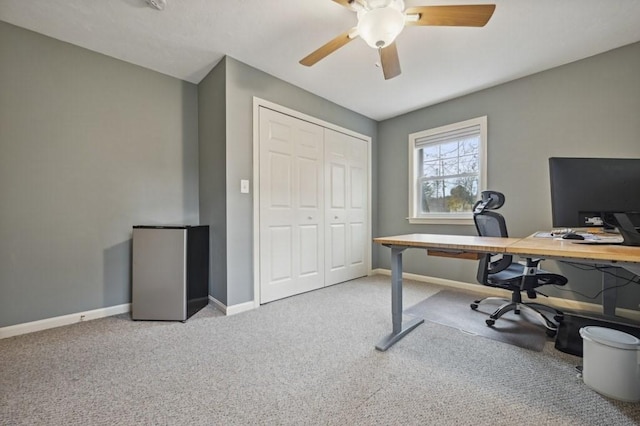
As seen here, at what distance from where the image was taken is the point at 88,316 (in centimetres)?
239

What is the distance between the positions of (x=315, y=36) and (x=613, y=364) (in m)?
2.95

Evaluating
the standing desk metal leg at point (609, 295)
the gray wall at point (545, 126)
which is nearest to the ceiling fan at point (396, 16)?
the gray wall at point (545, 126)

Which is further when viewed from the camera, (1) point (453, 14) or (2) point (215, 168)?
(2) point (215, 168)

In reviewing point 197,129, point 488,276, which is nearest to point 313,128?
point 197,129

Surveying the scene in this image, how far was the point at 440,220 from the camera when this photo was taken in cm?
360

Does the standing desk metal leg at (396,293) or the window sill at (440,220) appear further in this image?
the window sill at (440,220)

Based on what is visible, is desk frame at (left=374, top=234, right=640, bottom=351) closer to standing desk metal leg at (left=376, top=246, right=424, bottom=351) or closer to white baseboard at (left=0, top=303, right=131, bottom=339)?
standing desk metal leg at (left=376, top=246, right=424, bottom=351)

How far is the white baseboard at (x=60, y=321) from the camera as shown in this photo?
207cm

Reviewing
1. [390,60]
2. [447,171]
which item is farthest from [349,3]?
[447,171]

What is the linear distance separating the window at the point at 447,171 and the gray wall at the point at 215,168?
A: 267cm

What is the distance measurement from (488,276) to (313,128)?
250 centimetres

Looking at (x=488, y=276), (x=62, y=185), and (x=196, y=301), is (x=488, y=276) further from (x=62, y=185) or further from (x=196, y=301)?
(x=62, y=185)

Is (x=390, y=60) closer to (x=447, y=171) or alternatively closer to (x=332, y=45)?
(x=332, y=45)

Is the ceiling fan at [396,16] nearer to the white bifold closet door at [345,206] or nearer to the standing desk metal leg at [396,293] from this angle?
the standing desk metal leg at [396,293]
